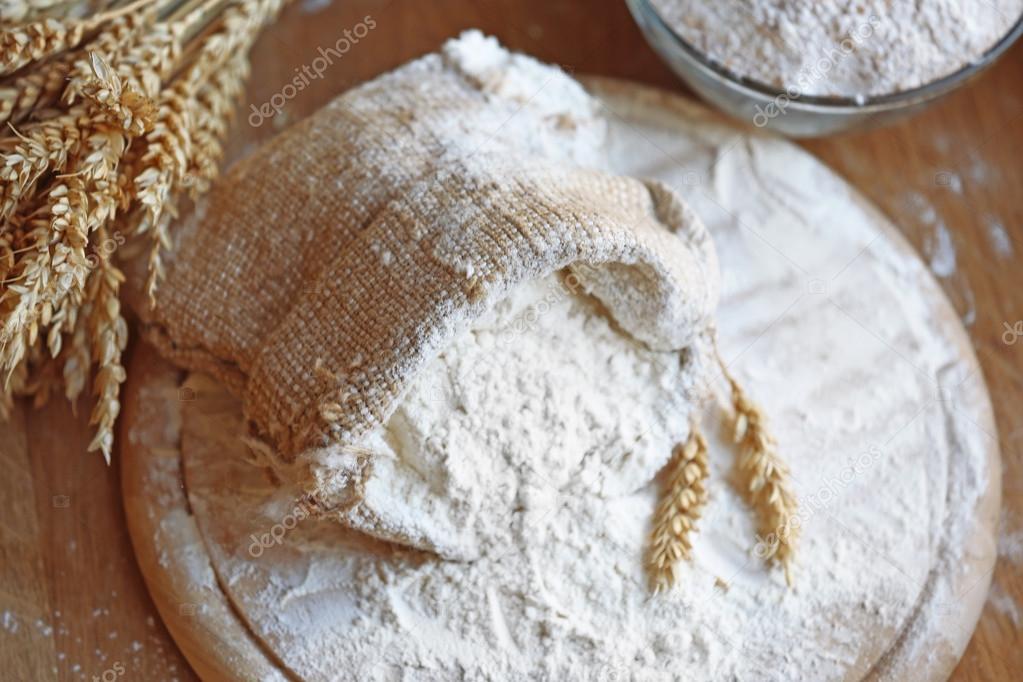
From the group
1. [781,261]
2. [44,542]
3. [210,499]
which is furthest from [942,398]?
[44,542]

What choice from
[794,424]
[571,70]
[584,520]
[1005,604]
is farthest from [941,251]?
[584,520]

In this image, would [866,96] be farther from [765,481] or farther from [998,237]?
[765,481]

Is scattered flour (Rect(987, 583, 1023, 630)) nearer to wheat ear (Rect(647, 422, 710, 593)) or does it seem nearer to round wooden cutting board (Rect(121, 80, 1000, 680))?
round wooden cutting board (Rect(121, 80, 1000, 680))

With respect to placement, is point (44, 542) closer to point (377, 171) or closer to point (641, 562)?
point (377, 171)

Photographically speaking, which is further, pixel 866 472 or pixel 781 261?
pixel 781 261

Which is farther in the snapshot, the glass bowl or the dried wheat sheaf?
the glass bowl
